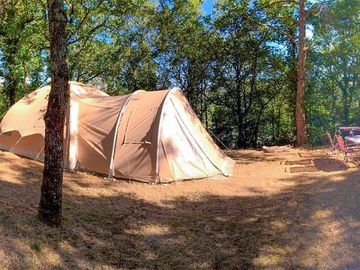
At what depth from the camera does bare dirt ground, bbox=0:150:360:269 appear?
14.0 ft

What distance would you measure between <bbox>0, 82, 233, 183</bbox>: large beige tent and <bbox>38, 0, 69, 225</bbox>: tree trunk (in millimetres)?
3499

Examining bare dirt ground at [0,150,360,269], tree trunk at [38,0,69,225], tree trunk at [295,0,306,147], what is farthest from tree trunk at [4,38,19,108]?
tree trunk at [38,0,69,225]

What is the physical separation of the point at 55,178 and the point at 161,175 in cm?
363

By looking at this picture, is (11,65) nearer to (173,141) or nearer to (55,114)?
(173,141)

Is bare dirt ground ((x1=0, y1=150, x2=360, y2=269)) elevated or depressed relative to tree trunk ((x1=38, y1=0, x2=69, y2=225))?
depressed

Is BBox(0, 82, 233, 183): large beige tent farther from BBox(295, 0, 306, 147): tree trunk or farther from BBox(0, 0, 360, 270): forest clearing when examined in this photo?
BBox(295, 0, 306, 147): tree trunk

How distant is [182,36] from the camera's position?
715 inches

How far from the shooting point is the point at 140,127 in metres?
8.80

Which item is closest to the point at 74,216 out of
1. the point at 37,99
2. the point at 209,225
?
the point at 209,225

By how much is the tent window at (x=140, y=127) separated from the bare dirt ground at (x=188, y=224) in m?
0.99

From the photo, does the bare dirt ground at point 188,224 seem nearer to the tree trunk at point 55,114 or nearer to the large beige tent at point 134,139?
the tree trunk at point 55,114

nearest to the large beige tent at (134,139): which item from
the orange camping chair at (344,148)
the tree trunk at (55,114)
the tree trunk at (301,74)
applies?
the orange camping chair at (344,148)

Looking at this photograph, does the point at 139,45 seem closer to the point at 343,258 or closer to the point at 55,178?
the point at 55,178

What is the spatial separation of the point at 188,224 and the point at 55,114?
2530 millimetres
